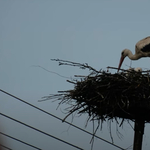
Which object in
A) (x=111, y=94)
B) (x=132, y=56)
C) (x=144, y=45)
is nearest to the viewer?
(x=111, y=94)

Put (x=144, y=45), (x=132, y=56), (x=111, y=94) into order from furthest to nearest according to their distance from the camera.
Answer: (x=132, y=56), (x=144, y=45), (x=111, y=94)

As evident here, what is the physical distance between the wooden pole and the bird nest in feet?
0.68

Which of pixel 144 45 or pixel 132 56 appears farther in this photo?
pixel 132 56

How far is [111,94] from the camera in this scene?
3.70 meters

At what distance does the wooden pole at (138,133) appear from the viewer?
13.7ft

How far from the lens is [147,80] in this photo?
3781mm

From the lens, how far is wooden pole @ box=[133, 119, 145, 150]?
13.7 feet

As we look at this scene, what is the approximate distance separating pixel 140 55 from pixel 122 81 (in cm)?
223

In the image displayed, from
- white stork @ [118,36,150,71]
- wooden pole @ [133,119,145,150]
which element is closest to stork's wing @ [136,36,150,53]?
white stork @ [118,36,150,71]

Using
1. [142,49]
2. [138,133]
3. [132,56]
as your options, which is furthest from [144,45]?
[138,133]

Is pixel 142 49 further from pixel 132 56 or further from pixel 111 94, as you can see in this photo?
pixel 111 94

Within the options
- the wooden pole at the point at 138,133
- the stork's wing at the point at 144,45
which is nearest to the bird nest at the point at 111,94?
the wooden pole at the point at 138,133

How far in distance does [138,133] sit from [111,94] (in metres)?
0.75

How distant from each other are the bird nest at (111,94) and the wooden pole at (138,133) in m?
0.21
